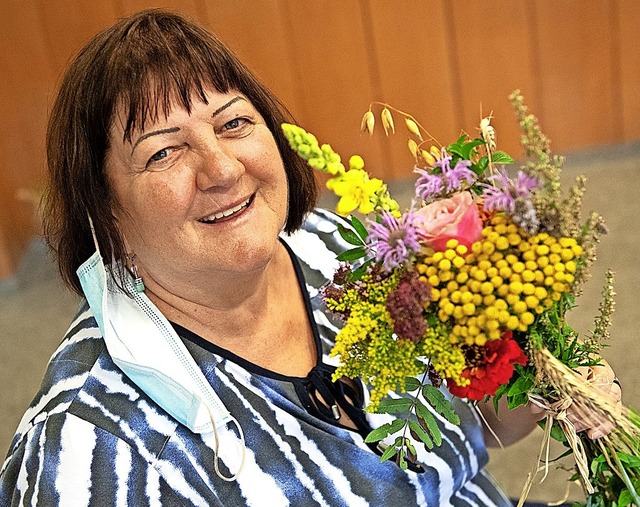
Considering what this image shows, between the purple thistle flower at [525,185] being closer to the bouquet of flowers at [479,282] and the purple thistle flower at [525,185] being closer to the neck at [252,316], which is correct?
the bouquet of flowers at [479,282]

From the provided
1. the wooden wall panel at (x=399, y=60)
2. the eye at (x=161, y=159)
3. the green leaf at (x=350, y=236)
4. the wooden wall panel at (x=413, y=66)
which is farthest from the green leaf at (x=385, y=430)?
the wooden wall panel at (x=399, y=60)

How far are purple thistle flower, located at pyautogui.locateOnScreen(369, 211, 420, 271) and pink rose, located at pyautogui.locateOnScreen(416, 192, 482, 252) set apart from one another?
0.01m

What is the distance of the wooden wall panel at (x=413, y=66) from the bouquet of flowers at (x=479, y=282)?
9.74 ft

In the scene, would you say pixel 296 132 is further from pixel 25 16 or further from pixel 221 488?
pixel 25 16

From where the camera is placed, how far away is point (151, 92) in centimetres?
127

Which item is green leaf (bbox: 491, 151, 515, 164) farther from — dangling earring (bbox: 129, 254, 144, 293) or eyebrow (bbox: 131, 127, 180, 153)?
dangling earring (bbox: 129, 254, 144, 293)

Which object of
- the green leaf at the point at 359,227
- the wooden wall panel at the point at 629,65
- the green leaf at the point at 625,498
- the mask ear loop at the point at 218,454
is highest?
the green leaf at the point at 359,227

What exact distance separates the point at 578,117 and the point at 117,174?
336 cm

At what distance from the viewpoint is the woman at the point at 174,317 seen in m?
1.26

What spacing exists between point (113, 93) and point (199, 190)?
0.19 meters

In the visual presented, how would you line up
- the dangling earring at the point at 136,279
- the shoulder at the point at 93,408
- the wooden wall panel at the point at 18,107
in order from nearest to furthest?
1. the shoulder at the point at 93,408
2. the dangling earring at the point at 136,279
3. the wooden wall panel at the point at 18,107

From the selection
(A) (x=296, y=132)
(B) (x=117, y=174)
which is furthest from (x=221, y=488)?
(A) (x=296, y=132)

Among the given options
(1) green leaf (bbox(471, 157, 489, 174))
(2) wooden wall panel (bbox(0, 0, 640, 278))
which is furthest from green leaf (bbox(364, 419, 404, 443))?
(2) wooden wall panel (bbox(0, 0, 640, 278))

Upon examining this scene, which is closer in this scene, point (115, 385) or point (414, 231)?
point (414, 231)
